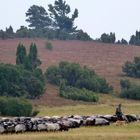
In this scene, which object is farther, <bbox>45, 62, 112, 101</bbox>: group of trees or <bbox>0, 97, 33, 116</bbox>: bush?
<bbox>45, 62, 112, 101</bbox>: group of trees

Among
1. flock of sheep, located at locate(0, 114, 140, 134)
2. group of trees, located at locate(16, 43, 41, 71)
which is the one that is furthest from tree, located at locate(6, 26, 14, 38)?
flock of sheep, located at locate(0, 114, 140, 134)

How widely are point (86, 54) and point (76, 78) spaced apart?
26399mm

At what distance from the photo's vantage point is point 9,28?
420 feet

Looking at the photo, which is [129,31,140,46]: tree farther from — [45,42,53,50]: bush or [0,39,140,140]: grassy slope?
[45,42,53,50]: bush

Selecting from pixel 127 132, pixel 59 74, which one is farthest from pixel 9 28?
pixel 127 132

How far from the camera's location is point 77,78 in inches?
3199

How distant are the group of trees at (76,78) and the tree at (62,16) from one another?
5464 cm

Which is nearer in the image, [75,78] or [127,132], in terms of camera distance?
[127,132]

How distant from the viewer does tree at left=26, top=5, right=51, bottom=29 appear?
144 m

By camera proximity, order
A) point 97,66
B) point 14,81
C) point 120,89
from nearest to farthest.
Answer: point 14,81 < point 120,89 < point 97,66

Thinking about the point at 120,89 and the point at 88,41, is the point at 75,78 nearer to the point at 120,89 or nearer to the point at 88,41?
the point at 120,89

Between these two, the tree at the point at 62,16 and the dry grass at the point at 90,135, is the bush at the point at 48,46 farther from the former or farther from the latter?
the dry grass at the point at 90,135

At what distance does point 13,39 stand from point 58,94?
44408 mm

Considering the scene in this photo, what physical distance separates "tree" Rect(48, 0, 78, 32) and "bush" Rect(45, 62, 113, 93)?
54891 millimetres
